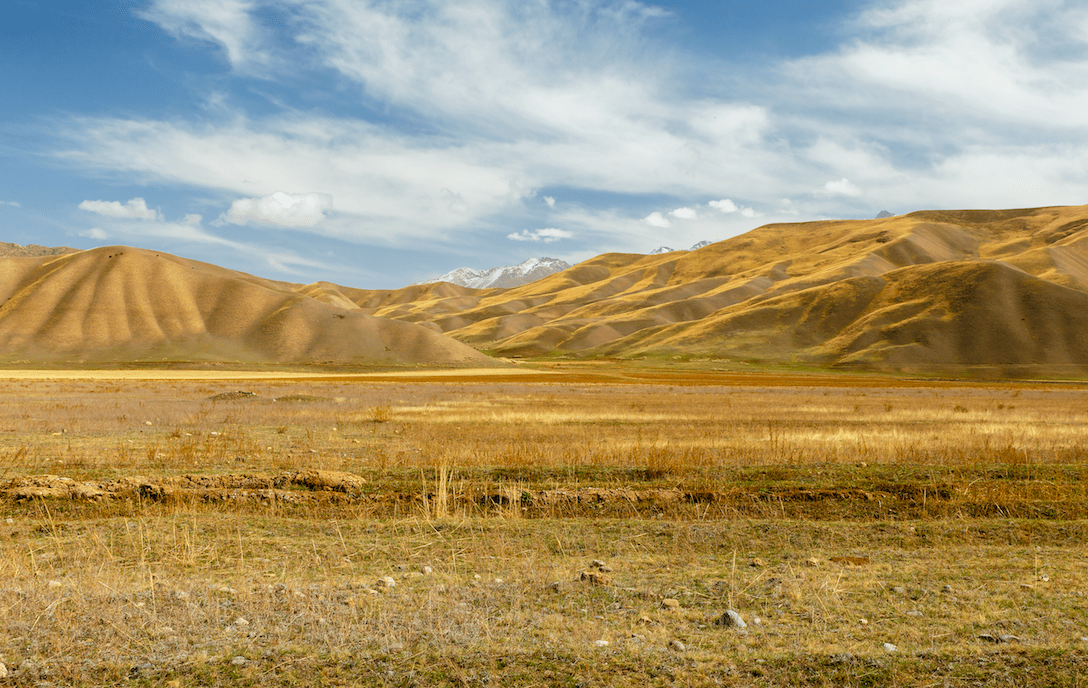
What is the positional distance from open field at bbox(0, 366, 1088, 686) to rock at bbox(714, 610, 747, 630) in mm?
131

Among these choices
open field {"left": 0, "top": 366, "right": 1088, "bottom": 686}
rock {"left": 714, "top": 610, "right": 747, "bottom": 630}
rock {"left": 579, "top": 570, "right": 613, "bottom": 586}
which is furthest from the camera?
rock {"left": 579, "top": 570, "right": 613, "bottom": 586}

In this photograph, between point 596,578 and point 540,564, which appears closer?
point 596,578

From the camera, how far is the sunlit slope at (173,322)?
148875 millimetres

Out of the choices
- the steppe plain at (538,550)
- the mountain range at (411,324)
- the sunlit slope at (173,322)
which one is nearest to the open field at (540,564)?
the steppe plain at (538,550)

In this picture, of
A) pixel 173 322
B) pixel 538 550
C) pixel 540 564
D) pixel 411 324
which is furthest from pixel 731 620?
pixel 173 322

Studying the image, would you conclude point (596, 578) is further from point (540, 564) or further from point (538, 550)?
point (538, 550)

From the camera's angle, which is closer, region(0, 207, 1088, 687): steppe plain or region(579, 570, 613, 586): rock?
region(0, 207, 1088, 687): steppe plain

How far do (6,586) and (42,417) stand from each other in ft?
90.2

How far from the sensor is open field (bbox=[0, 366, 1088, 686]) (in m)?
6.25

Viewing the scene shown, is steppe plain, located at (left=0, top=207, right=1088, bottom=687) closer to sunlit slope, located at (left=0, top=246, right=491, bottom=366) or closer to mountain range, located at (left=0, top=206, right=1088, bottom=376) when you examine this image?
mountain range, located at (left=0, top=206, right=1088, bottom=376)

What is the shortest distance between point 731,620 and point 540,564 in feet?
10.2

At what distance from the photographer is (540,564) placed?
9.47m

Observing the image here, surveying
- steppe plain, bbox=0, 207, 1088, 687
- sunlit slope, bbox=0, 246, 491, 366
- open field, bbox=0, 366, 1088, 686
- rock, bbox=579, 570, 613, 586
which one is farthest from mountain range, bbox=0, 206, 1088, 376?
rock, bbox=579, 570, 613, 586

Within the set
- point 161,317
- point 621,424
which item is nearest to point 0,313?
point 161,317
